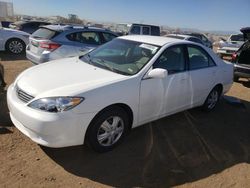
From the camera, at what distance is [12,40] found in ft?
37.7

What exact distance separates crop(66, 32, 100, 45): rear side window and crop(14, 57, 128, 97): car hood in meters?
3.84

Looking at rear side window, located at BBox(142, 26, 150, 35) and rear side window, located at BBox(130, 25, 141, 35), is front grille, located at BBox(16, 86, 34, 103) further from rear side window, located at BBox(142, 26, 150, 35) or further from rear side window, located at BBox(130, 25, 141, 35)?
rear side window, located at BBox(142, 26, 150, 35)

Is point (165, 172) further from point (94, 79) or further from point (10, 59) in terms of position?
point (10, 59)

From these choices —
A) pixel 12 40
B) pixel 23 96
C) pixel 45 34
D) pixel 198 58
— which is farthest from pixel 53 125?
pixel 12 40

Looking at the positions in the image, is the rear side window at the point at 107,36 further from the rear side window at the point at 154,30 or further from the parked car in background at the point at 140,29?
the rear side window at the point at 154,30

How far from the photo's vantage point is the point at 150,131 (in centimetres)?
475

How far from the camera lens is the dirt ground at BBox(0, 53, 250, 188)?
3354 mm

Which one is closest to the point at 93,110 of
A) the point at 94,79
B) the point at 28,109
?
the point at 94,79

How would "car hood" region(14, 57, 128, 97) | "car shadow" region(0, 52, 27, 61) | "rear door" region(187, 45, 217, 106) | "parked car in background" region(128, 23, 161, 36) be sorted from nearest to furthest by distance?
"car hood" region(14, 57, 128, 97)
"rear door" region(187, 45, 217, 106)
"car shadow" region(0, 52, 27, 61)
"parked car in background" region(128, 23, 161, 36)

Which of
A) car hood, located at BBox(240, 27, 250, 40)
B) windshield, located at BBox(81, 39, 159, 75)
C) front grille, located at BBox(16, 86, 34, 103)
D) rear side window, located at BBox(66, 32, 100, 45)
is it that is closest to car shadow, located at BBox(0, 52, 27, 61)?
rear side window, located at BBox(66, 32, 100, 45)

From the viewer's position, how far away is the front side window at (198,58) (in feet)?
16.8

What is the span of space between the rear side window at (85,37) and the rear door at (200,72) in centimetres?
407

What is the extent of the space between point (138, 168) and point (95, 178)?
61 centimetres

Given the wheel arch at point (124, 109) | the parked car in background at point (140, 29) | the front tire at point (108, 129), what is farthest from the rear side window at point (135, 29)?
the front tire at point (108, 129)
